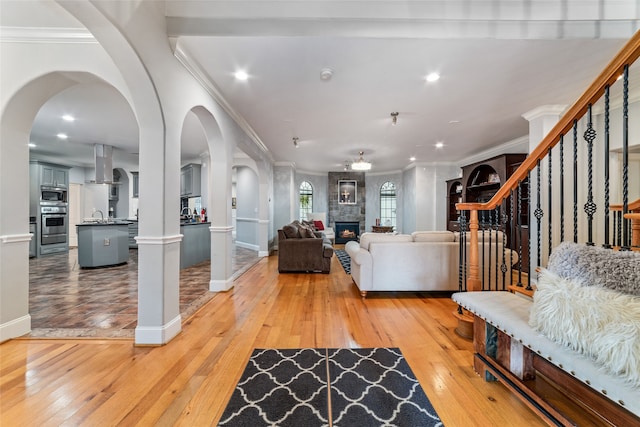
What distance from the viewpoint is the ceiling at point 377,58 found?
204 cm

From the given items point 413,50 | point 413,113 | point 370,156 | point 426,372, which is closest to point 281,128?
point 413,113

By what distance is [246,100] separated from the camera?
343 centimetres

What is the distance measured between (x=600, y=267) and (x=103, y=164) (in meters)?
7.72

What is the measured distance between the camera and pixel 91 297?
10.8ft

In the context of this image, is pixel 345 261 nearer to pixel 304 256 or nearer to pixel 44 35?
pixel 304 256

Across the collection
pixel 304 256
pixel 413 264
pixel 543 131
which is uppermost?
pixel 543 131

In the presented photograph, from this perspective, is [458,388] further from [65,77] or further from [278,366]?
[65,77]

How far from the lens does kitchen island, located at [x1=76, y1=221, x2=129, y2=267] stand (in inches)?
191

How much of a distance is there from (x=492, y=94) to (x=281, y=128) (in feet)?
10.4

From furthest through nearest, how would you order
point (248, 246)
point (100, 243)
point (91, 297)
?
1. point (248, 246)
2. point (100, 243)
3. point (91, 297)

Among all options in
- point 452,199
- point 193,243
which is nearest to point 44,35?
point 193,243

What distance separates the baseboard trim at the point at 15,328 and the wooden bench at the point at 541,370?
3.72 meters

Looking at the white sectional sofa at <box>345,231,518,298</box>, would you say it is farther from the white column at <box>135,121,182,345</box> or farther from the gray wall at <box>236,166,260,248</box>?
the gray wall at <box>236,166,260,248</box>

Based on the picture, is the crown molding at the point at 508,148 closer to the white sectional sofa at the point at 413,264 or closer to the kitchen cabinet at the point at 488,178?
the kitchen cabinet at the point at 488,178
